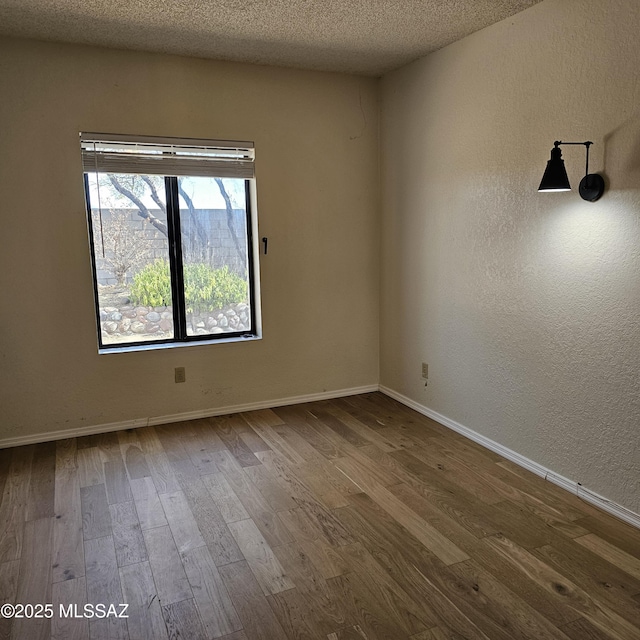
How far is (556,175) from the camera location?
2410mm

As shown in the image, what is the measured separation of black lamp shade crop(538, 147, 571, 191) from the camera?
2389 mm

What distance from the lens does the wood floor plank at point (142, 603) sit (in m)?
1.81

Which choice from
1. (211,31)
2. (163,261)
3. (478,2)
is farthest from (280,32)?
(163,261)

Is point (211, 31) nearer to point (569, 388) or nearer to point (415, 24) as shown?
point (415, 24)

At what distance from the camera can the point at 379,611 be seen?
1891 mm

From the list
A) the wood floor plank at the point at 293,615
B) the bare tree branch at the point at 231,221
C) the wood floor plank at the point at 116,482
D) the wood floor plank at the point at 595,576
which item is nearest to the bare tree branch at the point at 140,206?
the bare tree branch at the point at 231,221

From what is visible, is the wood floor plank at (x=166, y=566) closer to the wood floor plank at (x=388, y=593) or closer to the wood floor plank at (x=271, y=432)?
the wood floor plank at (x=388, y=593)

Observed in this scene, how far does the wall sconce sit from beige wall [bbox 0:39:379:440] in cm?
188

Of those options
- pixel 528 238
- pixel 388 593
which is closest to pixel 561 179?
pixel 528 238

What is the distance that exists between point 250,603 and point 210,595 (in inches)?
6.2

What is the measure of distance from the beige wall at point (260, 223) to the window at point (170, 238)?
0.12 meters

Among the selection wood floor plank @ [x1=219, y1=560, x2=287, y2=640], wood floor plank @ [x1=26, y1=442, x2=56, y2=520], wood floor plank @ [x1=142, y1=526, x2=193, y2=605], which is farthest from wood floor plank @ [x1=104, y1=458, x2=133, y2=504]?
wood floor plank @ [x1=219, y1=560, x2=287, y2=640]

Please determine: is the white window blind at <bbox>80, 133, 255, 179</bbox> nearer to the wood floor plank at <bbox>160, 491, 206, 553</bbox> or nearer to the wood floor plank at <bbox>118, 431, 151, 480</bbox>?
the wood floor plank at <bbox>118, 431, 151, 480</bbox>

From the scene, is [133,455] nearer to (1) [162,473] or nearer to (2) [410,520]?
(1) [162,473]
